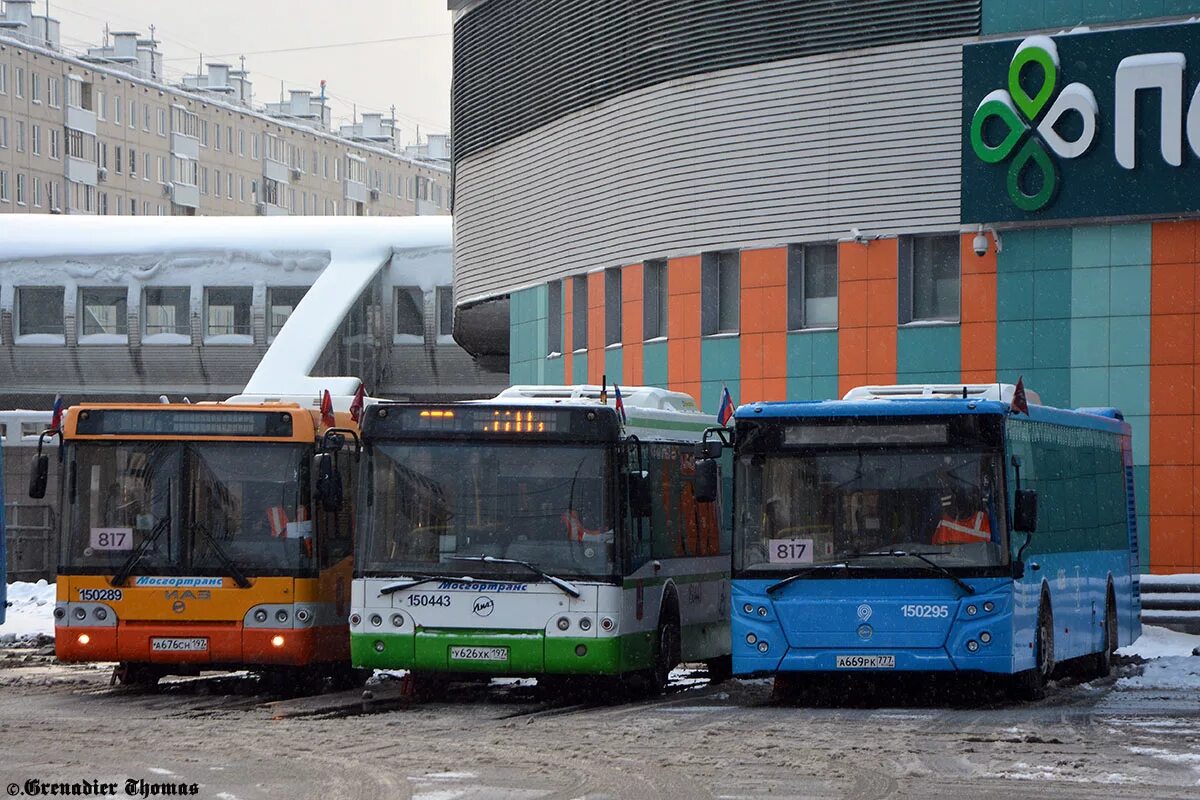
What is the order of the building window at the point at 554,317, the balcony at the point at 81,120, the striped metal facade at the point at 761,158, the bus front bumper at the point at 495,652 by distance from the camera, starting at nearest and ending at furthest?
the bus front bumper at the point at 495,652
the striped metal facade at the point at 761,158
the building window at the point at 554,317
the balcony at the point at 81,120

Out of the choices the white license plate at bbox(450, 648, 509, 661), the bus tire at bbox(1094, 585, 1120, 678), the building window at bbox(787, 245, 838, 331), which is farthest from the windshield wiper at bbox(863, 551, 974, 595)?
the building window at bbox(787, 245, 838, 331)

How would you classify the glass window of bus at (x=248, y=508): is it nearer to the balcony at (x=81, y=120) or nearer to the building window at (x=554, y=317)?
the building window at (x=554, y=317)

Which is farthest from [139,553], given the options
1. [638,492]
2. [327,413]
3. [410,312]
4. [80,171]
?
[80,171]

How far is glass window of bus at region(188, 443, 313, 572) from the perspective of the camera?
19.0 m

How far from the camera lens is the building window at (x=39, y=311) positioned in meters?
63.4

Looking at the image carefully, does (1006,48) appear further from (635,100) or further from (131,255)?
(131,255)

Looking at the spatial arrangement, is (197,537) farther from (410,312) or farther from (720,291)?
(410,312)

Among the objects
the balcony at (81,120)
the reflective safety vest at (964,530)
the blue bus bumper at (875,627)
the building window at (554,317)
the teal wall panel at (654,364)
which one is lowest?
the blue bus bumper at (875,627)

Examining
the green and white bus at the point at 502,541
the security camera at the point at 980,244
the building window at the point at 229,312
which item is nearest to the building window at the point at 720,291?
the security camera at the point at 980,244

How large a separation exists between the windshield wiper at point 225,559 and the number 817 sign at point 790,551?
445cm

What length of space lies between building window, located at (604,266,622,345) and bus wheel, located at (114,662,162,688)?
1720 centimetres

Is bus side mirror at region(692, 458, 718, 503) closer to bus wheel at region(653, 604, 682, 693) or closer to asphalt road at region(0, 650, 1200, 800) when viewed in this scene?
asphalt road at region(0, 650, 1200, 800)

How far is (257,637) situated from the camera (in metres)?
18.8

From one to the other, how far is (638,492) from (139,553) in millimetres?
4254
